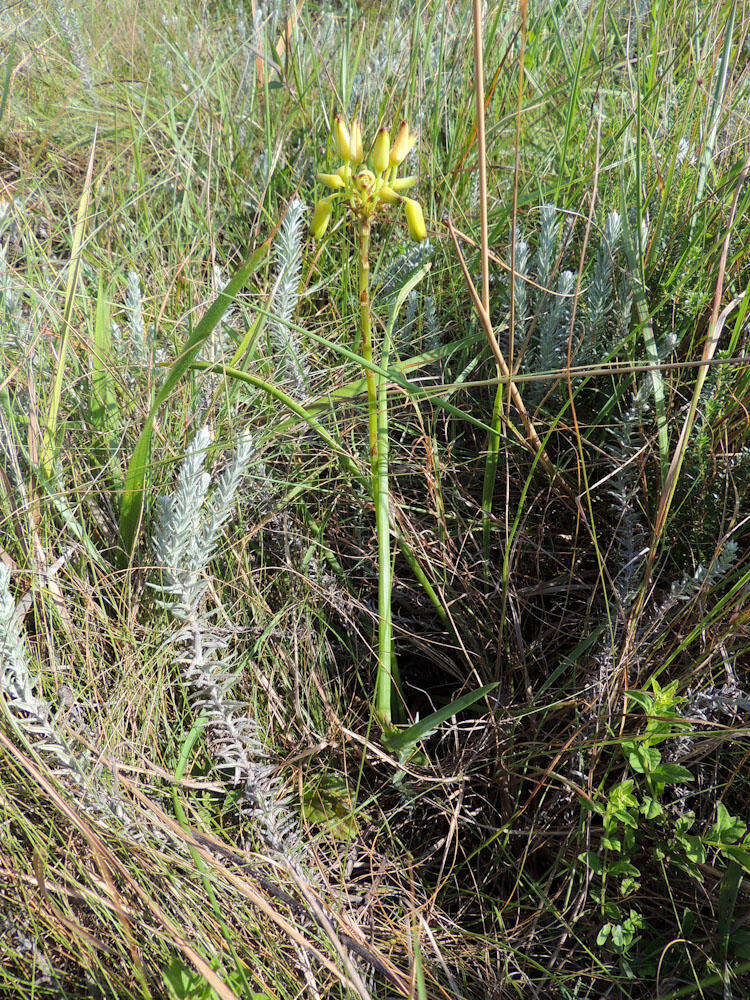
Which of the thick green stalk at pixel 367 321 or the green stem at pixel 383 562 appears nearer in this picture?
the thick green stalk at pixel 367 321

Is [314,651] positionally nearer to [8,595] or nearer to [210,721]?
[210,721]

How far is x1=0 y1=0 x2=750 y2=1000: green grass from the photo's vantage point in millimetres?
983

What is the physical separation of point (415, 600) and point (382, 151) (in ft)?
2.53

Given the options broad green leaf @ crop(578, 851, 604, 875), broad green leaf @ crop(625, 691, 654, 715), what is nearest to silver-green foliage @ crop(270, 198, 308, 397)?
broad green leaf @ crop(625, 691, 654, 715)

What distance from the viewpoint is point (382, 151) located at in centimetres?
90

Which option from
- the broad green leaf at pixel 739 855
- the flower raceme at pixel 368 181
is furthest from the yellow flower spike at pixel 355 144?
the broad green leaf at pixel 739 855

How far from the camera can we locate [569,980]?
1058 millimetres

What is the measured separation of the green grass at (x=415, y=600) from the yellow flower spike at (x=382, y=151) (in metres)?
0.24

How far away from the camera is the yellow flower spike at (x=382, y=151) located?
0.89 metres

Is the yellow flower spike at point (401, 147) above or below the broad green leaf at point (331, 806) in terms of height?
above

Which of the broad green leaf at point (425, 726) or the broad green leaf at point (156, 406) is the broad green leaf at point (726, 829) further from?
the broad green leaf at point (156, 406)

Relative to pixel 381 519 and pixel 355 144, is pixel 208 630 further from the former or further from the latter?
pixel 355 144

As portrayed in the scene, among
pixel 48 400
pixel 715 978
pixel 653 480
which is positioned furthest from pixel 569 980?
pixel 48 400

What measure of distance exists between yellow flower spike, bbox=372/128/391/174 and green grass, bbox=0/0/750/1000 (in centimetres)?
24
